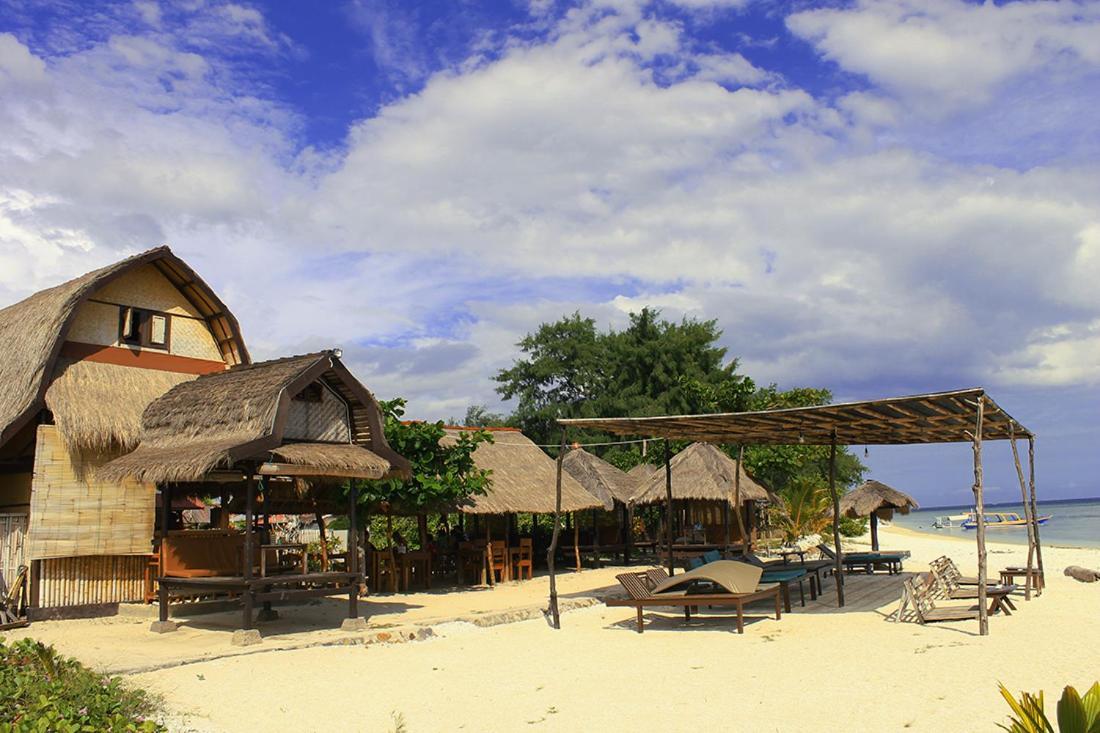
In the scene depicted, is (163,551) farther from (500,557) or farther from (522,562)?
(522,562)

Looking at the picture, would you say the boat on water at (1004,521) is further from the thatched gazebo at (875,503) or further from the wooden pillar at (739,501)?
the wooden pillar at (739,501)

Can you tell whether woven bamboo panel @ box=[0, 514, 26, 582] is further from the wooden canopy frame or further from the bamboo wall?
the wooden canopy frame

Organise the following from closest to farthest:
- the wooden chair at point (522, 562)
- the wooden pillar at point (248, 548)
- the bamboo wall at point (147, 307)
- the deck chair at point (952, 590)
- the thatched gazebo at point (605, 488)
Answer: the wooden pillar at point (248, 548), the deck chair at point (952, 590), the bamboo wall at point (147, 307), the wooden chair at point (522, 562), the thatched gazebo at point (605, 488)

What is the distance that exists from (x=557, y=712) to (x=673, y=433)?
25.9ft

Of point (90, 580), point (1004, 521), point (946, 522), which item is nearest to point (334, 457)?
point (90, 580)

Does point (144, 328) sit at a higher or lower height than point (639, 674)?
higher

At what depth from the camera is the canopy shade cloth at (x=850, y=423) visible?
472 inches

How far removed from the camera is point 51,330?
14352mm

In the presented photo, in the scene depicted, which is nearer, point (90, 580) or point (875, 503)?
point (90, 580)

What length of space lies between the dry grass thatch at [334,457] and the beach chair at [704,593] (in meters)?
3.69

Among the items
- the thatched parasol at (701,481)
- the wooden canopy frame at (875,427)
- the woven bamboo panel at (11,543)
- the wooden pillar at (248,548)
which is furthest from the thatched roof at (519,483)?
the woven bamboo panel at (11,543)

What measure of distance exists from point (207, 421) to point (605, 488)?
13557 mm

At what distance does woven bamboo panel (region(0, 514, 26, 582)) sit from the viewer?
13.6 meters

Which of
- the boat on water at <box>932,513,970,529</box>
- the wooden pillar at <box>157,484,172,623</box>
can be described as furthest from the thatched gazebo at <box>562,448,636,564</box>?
the boat on water at <box>932,513,970,529</box>
